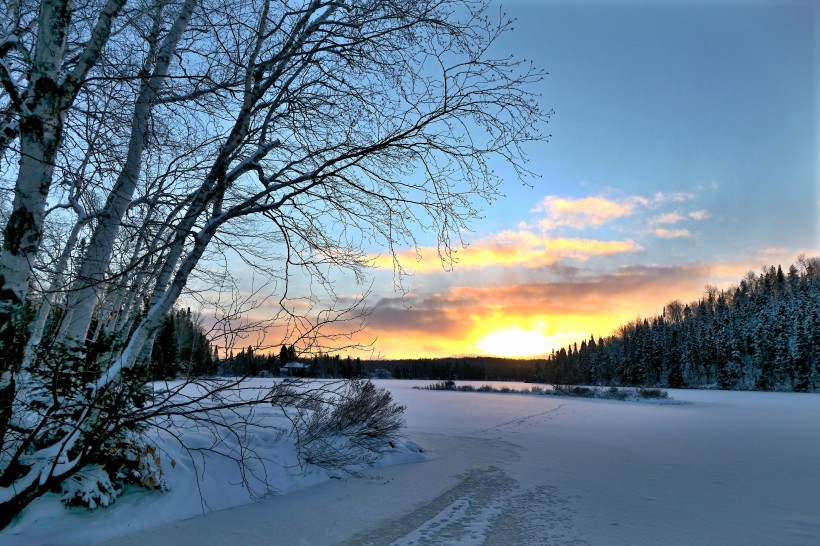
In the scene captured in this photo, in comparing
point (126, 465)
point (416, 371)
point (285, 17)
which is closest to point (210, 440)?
point (126, 465)

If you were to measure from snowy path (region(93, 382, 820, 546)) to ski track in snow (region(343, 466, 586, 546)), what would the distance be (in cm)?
2

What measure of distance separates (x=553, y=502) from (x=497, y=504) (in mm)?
1003

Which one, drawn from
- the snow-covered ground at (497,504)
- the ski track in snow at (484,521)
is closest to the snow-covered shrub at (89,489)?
the snow-covered ground at (497,504)

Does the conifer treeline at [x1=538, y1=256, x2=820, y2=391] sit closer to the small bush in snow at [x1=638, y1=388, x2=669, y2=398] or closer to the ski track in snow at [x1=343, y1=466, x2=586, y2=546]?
the small bush in snow at [x1=638, y1=388, x2=669, y2=398]

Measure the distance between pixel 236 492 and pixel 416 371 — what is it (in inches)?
5756

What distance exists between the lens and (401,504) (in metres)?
7.53

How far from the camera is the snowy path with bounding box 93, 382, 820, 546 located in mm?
5965

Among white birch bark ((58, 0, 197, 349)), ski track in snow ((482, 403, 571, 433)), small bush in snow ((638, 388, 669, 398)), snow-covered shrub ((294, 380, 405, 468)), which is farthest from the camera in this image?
small bush in snow ((638, 388, 669, 398))

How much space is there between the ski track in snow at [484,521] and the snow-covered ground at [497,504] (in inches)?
1.1

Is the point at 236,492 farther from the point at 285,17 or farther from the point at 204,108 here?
the point at 285,17

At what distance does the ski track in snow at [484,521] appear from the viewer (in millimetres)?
5852

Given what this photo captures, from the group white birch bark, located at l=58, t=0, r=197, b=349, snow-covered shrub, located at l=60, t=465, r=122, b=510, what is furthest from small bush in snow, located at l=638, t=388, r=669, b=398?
white birch bark, located at l=58, t=0, r=197, b=349

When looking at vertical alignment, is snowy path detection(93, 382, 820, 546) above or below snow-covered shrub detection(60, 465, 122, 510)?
below

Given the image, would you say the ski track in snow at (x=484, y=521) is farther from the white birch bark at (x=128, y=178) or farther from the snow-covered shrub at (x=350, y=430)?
the white birch bark at (x=128, y=178)
